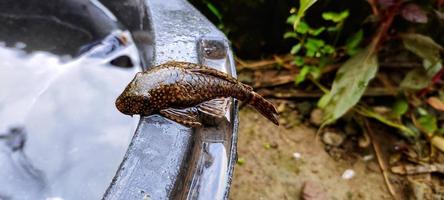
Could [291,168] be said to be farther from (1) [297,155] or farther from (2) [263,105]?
(2) [263,105]

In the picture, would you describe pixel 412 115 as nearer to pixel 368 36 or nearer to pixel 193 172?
pixel 368 36

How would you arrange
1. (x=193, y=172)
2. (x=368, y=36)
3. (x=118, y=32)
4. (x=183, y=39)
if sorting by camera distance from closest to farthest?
(x=193, y=172), (x=183, y=39), (x=118, y=32), (x=368, y=36)

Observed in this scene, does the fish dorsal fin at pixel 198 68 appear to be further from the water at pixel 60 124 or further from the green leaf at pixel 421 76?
the green leaf at pixel 421 76

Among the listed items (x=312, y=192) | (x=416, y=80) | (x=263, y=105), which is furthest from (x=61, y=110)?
(x=416, y=80)

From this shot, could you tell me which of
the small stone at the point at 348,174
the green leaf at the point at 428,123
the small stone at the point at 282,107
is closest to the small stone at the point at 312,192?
the small stone at the point at 348,174

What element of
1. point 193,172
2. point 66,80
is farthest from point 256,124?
point 193,172
